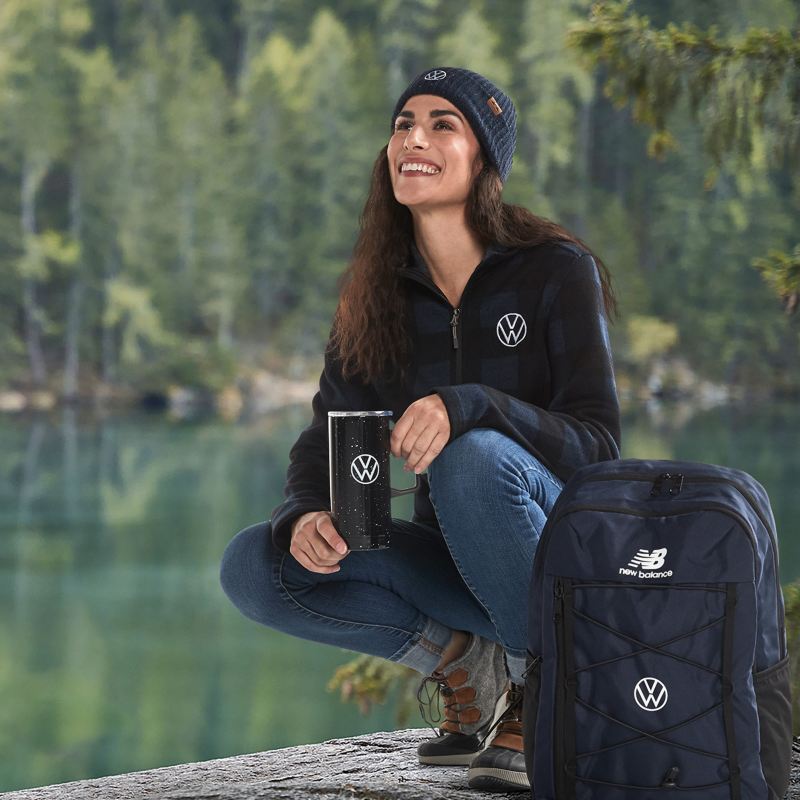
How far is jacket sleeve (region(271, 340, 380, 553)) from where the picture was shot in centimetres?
136

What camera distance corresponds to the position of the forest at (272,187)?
18156 mm

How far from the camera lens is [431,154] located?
1458mm

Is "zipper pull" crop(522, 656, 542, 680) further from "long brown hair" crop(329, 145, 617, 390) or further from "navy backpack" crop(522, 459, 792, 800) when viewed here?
"long brown hair" crop(329, 145, 617, 390)

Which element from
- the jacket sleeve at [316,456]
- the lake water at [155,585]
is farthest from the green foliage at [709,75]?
the lake water at [155,585]

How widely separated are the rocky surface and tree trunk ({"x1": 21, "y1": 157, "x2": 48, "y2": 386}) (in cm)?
1676

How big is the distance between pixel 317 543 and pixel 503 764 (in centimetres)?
28

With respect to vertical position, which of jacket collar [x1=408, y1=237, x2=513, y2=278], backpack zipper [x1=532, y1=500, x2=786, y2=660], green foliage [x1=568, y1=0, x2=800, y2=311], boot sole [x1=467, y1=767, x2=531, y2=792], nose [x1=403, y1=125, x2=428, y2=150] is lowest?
boot sole [x1=467, y1=767, x2=531, y2=792]

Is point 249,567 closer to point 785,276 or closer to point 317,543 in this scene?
point 317,543

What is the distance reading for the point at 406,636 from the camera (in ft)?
4.66

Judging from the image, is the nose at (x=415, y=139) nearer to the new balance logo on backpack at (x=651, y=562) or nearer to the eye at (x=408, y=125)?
the eye at (x=408, y=125)

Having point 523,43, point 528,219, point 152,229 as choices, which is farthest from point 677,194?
point 528,219

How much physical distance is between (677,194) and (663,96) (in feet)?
57.0

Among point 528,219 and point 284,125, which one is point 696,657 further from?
point 284,125

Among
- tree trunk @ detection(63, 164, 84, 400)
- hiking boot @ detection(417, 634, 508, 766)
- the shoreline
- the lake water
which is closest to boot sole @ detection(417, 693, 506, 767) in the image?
hiking boot @ detection(417, 634, 508, 766)
